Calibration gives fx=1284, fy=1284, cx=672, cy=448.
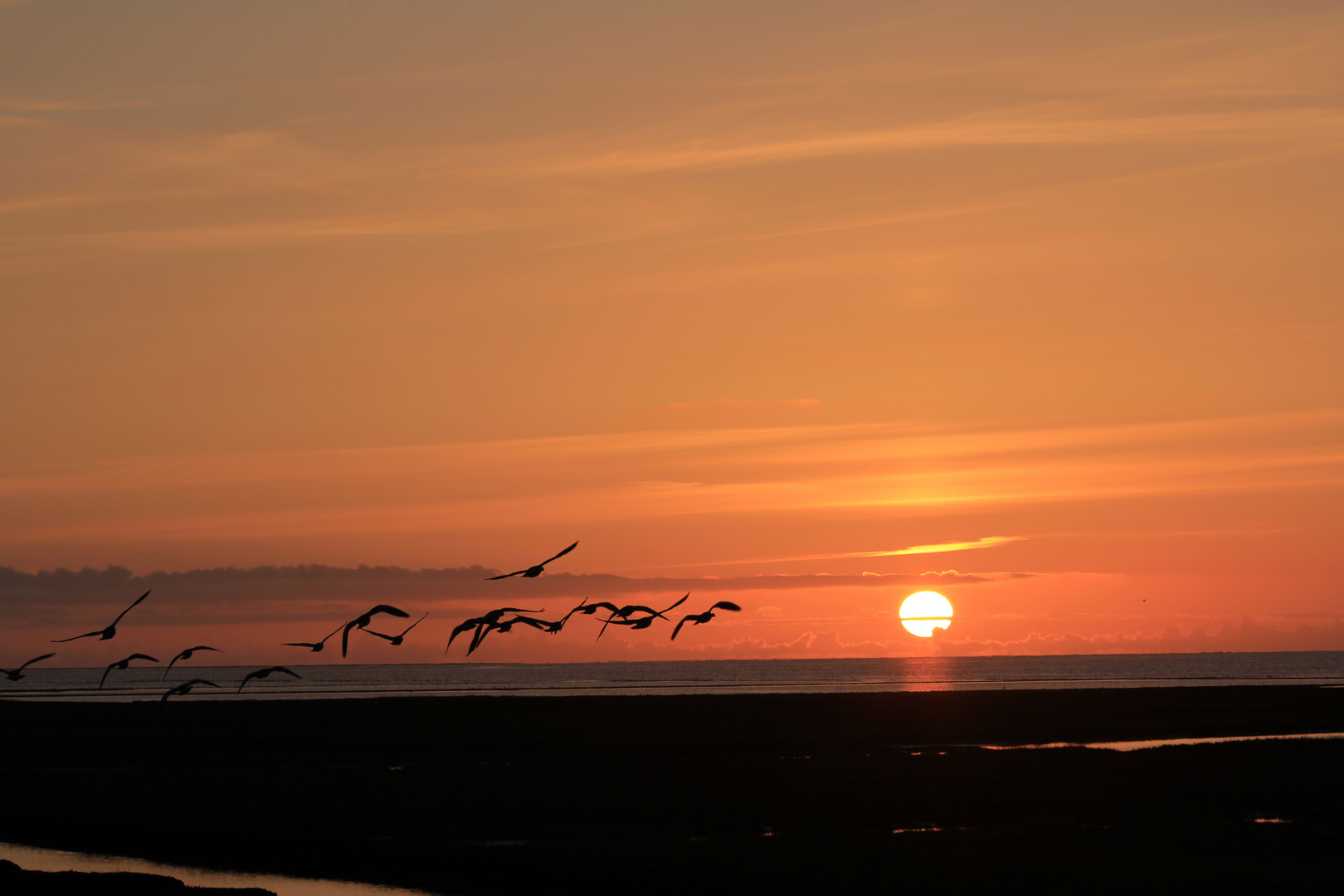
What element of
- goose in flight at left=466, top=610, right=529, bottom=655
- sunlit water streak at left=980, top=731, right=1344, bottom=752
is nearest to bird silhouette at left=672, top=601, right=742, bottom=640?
goose in flight at left=466, top=610, right=529, bottom=655

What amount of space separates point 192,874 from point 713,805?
1140cm

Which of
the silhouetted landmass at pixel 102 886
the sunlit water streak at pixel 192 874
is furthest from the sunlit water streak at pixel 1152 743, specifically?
the silhouetted landmass at pixel 102 886

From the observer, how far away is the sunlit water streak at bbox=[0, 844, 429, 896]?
70.5ft

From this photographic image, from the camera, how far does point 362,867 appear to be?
23328 millimetres

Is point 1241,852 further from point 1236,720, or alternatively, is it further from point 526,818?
point 1236,720

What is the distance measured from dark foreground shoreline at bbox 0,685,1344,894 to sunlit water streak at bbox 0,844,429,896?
61 centimetres

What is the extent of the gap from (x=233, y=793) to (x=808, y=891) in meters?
19.5

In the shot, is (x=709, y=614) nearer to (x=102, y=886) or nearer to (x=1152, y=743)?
(x=102, y=886)

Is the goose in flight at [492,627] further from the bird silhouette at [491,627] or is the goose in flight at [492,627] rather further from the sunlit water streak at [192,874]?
the sunlit water streak at [192,874]

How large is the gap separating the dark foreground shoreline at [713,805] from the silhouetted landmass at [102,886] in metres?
2.81

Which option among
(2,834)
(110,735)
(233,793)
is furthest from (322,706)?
(2,834)

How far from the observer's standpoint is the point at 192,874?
23453 mm

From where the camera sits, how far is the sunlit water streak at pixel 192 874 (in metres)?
21.5

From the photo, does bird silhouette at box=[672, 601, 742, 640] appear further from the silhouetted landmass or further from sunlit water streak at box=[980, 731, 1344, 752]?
sunlit water streak at box=[980, 731, 1344, 752]
